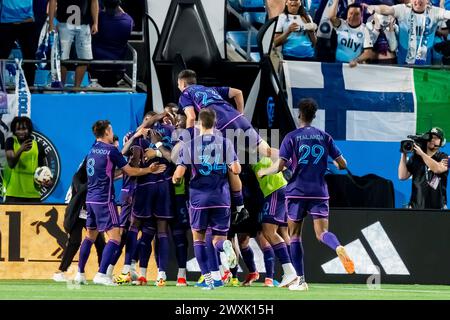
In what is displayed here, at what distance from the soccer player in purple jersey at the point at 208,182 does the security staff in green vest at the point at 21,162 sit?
3812 mm

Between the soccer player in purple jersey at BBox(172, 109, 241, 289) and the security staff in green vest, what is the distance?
3812 millimetres

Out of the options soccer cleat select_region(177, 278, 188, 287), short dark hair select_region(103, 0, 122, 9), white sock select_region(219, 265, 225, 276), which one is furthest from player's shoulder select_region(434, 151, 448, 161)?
short dark hair select_region(103, 0, 122, 9)

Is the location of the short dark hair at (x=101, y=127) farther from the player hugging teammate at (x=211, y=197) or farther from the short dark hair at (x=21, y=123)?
the short dark hair at (x=21, y=123)

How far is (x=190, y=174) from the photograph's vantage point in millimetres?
19578

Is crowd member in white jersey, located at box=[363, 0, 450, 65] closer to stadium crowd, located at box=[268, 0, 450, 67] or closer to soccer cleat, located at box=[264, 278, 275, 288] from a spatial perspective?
stadium crowd, located at box=[268, 0, 450, 67]

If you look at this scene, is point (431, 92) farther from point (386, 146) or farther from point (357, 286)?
Result: point (357, 286)

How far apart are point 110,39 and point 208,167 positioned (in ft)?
17.7

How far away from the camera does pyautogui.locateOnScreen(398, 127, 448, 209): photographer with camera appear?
22.0 m

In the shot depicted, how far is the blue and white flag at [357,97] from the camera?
2311 cm

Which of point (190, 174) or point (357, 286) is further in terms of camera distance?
point (357, 286)

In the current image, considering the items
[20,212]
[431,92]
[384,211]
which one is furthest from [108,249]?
[431,92]

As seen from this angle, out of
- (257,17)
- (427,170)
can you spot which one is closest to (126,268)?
(427,170)

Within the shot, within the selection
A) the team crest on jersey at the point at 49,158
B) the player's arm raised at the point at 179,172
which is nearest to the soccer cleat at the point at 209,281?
the player's arm raised at the point at 179,172
